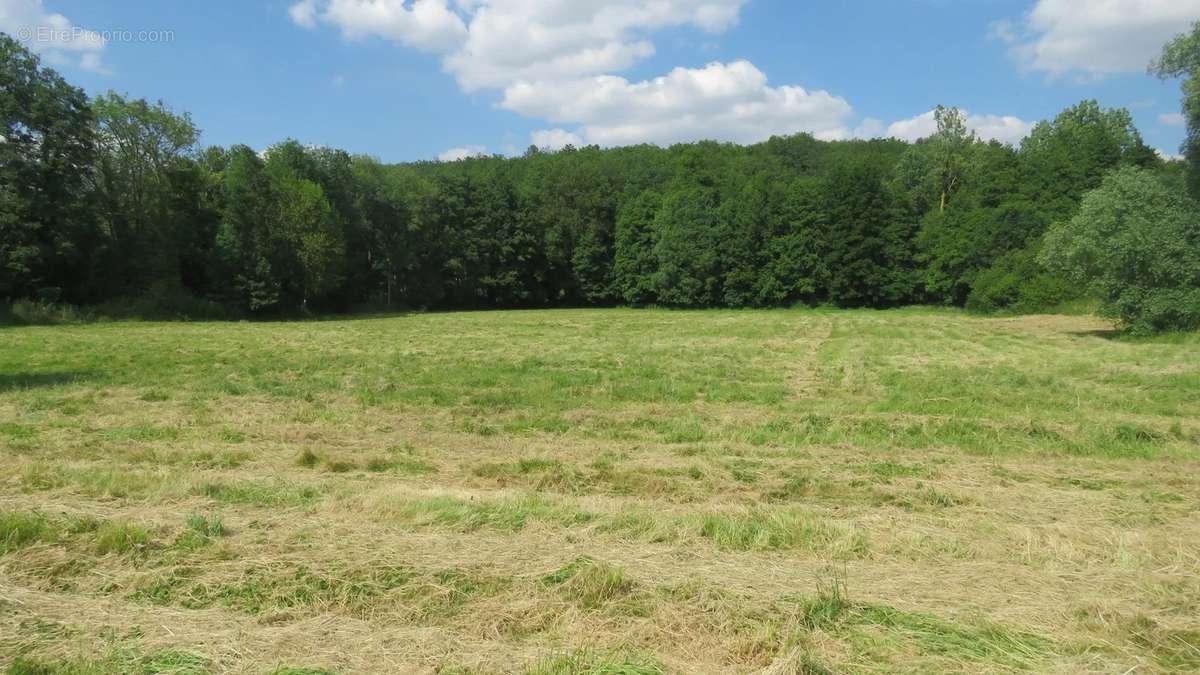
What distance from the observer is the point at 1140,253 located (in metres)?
27.8

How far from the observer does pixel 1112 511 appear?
762 cm

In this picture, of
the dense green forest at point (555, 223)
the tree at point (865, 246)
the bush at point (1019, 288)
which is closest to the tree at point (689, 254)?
the dense green forest at point (555, 223)

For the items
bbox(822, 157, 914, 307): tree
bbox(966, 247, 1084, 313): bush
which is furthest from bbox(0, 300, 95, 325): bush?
bbox(966, 247, 1084, 313): bush

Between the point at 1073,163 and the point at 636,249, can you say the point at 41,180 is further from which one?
the point at 1073,163

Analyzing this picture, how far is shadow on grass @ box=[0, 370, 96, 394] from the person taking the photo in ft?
54.1

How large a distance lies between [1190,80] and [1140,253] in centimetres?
782

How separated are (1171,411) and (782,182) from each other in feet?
185

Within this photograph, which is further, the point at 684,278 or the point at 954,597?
the point at 684,278

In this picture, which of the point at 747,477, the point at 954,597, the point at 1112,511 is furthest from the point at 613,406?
the point at 954,597

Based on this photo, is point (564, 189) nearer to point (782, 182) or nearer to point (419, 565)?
point (782, 182)

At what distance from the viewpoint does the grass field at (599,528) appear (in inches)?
179

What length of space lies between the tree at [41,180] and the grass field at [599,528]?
99.7ft

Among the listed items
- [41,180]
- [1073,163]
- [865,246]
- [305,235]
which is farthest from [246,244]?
[1073,163]

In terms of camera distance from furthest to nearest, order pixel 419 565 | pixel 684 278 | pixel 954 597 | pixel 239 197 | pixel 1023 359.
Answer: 1. pixel 684 278
2. pixel 239 197
3. pixel 1023 359
4. pixel 419 565
5. pixel 954 597
